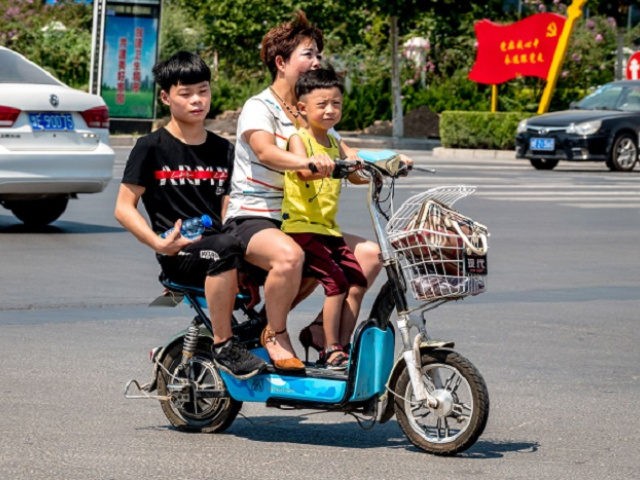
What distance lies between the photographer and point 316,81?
20.3 ft

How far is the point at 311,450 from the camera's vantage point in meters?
6.11

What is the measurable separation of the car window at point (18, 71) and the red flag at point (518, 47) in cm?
2049

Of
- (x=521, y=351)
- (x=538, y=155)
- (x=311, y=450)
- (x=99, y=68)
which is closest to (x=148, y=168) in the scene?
(x=311, y=450)

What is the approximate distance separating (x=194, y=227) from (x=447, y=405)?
1187 mm

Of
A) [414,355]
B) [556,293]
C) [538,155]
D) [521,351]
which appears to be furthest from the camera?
[538,155]

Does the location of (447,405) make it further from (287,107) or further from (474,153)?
(474,153)

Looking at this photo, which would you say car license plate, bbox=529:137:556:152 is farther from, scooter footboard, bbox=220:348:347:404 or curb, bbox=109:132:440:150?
scooter footboard, bbox=220:348:347:404

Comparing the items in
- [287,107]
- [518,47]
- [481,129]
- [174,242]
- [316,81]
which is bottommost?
[481,129]

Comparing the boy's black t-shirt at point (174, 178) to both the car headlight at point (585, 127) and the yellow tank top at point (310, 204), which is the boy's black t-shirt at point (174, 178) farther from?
the car headlight at point (585, 127)

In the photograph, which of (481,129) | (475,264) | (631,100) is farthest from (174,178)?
(481,129)

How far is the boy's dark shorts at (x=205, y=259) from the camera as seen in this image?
6098mm

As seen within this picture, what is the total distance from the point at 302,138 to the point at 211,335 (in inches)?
32.6

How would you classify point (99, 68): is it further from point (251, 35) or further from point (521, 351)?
point (521, 351)

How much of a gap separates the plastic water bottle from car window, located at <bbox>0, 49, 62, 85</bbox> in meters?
8.55
